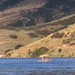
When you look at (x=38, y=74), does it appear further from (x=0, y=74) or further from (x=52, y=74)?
(x=0, y=74)

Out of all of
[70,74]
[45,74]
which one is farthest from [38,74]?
Result: [70,74]

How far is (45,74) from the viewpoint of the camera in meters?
128

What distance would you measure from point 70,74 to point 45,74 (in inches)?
349

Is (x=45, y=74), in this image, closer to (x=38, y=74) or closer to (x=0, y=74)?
(x=38, y=74)

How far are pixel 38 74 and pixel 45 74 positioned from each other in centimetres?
251

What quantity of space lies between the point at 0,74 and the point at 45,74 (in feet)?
55.2

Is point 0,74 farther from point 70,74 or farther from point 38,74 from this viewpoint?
point 70,74

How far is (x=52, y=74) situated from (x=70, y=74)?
623 cm

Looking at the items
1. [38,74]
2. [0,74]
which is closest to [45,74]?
[38,74]

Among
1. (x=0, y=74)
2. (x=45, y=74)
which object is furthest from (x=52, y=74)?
(x=0, y=74)

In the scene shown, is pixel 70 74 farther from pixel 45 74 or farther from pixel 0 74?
pixel 0 74

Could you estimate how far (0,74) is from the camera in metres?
132

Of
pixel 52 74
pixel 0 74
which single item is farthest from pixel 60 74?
pixel 0 74

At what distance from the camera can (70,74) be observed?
126 m
